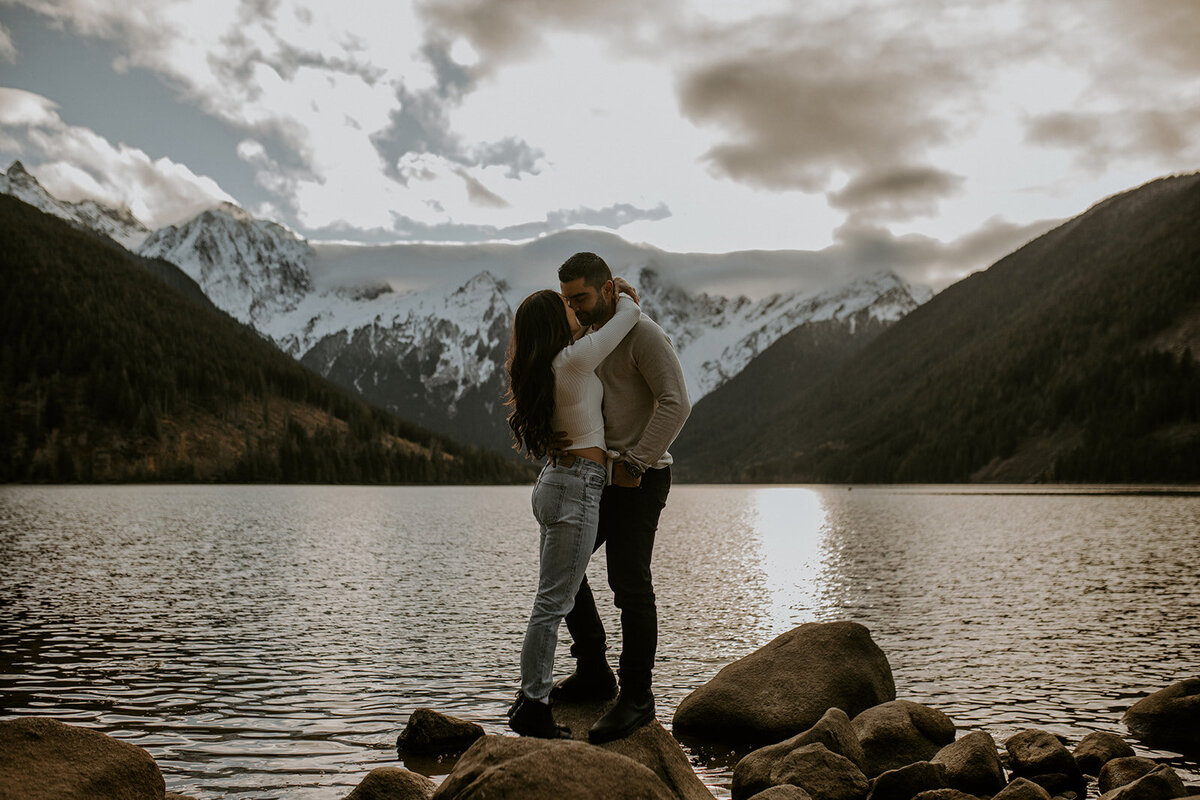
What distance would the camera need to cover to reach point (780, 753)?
1090 cm

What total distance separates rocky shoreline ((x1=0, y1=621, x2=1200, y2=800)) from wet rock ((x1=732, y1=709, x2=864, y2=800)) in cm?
2

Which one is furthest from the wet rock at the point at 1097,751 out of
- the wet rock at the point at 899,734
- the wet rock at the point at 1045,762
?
the wet rock at the point at 899,734

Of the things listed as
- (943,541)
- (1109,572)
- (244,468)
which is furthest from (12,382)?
(1109,572)

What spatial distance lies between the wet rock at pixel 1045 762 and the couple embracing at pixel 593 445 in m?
4.99

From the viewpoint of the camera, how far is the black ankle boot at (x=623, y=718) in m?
9.08

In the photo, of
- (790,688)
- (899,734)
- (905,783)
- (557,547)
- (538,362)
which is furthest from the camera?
(790,688)

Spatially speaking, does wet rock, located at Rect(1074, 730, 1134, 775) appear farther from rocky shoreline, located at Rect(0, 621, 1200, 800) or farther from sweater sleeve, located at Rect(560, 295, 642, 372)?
sweater sleeve, located at Rect(560, 295, 642, 372)

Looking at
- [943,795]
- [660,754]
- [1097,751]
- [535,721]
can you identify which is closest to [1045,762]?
[1097,751]

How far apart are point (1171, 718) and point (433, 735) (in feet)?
34.8

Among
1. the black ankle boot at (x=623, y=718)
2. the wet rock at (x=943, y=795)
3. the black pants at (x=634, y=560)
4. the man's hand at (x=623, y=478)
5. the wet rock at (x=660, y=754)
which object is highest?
the man's hand at (x=623, y=478)

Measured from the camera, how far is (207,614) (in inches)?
982

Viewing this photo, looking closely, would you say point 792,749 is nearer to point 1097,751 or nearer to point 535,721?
point 535,721

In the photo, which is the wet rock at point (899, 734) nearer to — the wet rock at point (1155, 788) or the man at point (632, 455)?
the wet rock at point (1155, 788)

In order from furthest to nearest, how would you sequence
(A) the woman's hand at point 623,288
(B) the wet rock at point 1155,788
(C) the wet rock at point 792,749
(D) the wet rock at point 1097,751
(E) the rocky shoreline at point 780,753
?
(D) the wet rock at point 1097,751 → (C) the wet rock at point 792,749 → (A) the woman's hand at point 623,288 → (B) the wet rock at point 1155,788 → (E) the rocky shoreline at point 780,753
